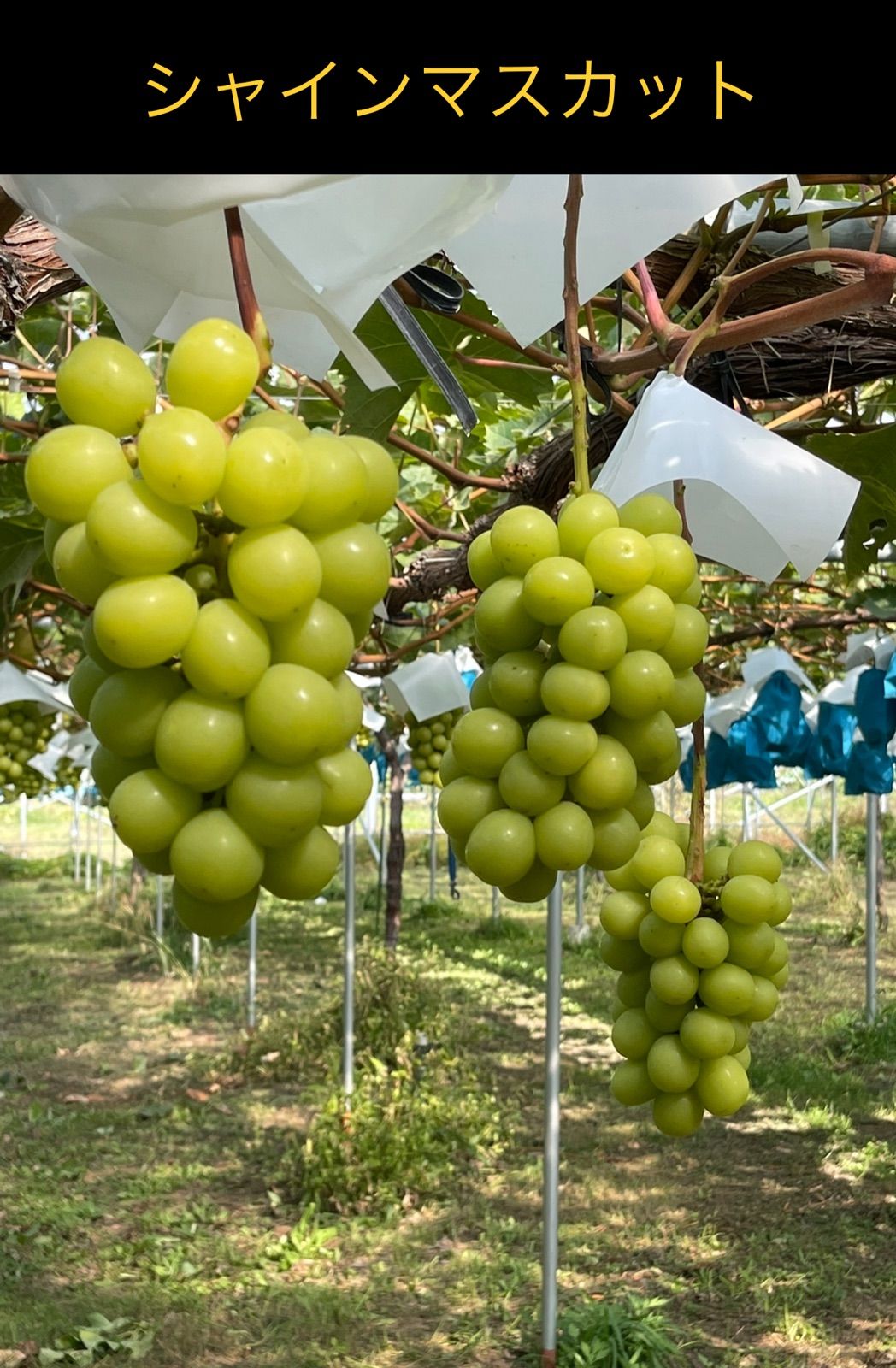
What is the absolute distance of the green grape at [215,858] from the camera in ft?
2.17

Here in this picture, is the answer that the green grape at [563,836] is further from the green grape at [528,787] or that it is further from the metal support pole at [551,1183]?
the metal support pole at [551,1183]

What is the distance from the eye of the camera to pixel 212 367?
66 cm

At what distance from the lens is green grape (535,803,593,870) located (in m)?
0.88

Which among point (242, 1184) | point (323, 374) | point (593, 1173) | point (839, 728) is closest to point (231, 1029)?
point (242, 1184)

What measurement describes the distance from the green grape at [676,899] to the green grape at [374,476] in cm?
67

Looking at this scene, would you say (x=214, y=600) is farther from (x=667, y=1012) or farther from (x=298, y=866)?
(x=667, y=1012)

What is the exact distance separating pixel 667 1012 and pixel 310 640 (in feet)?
2.74

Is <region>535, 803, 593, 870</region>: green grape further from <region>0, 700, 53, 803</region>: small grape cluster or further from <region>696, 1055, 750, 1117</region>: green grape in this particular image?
<region>0, 700, 53, 803</region>: small grape cluster

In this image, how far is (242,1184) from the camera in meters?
5.61

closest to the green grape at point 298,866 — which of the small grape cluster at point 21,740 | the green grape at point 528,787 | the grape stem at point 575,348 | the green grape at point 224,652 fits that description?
the green grape at point 224,652

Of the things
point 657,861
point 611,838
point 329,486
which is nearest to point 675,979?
point 657,861

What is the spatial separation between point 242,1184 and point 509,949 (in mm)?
5800
